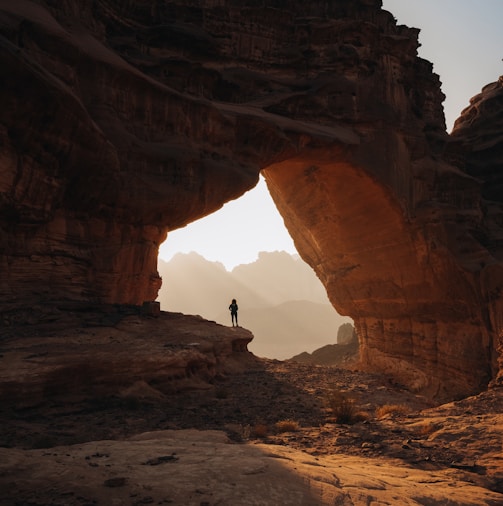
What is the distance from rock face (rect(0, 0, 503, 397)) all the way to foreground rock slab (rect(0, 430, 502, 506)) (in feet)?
24.3

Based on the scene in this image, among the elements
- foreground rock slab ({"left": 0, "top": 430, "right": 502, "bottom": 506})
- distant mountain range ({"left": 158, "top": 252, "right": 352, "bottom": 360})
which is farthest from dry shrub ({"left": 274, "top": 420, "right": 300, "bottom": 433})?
distant mountain range ({"left": 158, "top": 252, "right": 352, "bottom": 360})

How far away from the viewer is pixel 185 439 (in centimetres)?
572

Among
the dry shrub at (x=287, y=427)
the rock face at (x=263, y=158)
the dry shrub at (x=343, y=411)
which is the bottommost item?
the dry shrub at (x=287, y=427)

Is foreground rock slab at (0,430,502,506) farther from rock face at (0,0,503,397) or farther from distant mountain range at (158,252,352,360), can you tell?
distant mountain range at (158,252,352,360)

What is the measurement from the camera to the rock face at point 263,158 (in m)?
11.2

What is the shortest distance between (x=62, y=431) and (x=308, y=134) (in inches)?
588

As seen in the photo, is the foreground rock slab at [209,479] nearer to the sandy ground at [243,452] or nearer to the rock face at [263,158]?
the sandy ground at [243,452]

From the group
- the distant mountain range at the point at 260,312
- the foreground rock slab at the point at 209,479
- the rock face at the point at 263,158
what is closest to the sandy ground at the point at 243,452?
the foreground rock slab at the point at 209,479

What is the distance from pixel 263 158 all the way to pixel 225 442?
1355 cm

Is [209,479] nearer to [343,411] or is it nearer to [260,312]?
[343,411]

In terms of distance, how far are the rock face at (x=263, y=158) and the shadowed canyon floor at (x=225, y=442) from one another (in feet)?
11.1

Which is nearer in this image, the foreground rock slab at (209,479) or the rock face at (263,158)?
the foreground rock slab at (209,479)

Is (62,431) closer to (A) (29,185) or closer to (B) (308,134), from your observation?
(A) (29,185)

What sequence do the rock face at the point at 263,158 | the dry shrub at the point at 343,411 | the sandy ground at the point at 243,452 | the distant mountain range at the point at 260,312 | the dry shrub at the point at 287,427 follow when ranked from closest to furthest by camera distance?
the sandy ground at the point at 243,452
the dry shrub at the point at 287,427
the dry shrub at the point at 343,411
the rock face at the point at 263,158
the distant mountain range at the point at 260,312
